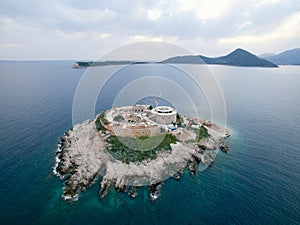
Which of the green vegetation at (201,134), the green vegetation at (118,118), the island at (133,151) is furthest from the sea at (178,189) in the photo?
the green vegetation at (118,118)

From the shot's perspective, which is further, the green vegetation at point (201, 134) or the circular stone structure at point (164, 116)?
the circular stone structure at point (164, 116)

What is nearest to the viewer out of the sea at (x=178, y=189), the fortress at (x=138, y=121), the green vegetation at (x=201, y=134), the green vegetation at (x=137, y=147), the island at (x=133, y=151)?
the sea at (x=178, y=189)

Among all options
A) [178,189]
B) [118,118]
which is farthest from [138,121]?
[178,189]

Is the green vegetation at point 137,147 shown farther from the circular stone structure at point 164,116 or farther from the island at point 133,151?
the circular stone structure at point 164,116

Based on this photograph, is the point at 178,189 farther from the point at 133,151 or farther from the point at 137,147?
the point at 137,147

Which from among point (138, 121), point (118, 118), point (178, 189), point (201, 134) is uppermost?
point (138, 121)

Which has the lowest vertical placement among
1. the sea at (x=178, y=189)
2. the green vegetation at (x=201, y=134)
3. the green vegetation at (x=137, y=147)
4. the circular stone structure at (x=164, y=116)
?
the sea at (x=178, y=189)

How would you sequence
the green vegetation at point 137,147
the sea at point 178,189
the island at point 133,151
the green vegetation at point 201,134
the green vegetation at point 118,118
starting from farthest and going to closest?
the green vegetation at point 118,118, the green vegetation at point 201,134, the green vegetation at point 137,147, the island at point 133,151, the sea at point 178,189

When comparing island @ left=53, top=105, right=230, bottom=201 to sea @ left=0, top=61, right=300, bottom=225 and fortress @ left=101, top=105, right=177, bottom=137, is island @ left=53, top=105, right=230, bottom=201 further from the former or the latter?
sea @ left=0, top=61, right=300, bottom=225
